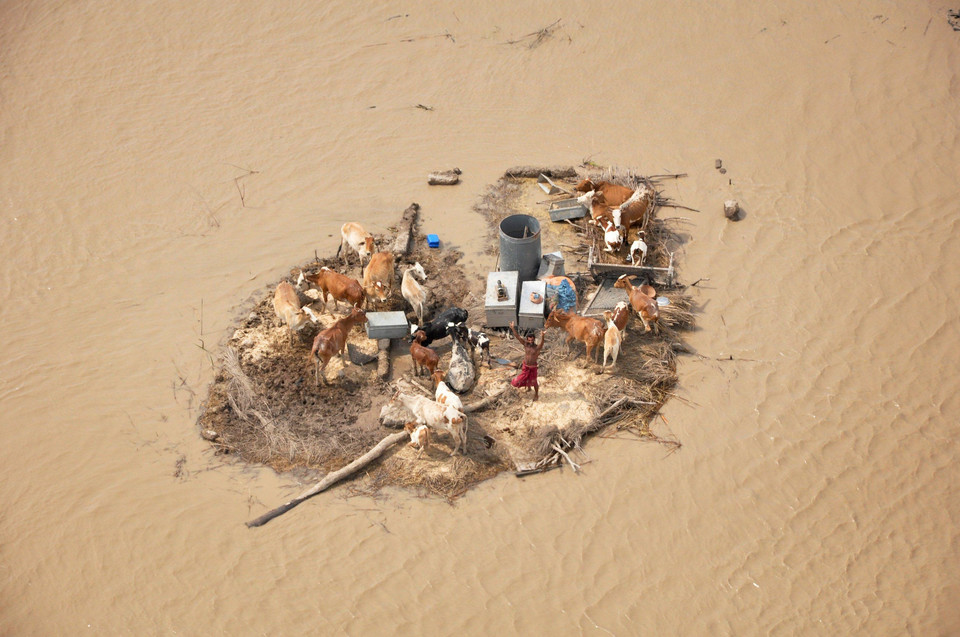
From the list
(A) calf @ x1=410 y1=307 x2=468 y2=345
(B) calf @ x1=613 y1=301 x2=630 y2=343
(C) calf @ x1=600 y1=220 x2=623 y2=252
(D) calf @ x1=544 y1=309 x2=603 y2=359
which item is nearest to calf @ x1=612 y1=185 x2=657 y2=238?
(C) calf @ x1=600 y1=220 x2=623 y2=252

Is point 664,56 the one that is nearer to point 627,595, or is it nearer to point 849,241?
point 849,241

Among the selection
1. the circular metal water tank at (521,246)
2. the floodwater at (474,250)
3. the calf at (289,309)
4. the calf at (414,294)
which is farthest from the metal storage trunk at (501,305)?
the calf at (289,309)

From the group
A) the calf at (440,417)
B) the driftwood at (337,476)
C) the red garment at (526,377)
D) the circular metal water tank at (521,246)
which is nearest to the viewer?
the driftwood at (337,476)

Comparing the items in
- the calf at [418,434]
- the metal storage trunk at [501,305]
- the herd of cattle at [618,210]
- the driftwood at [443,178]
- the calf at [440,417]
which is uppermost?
the driftwood at [443,178]

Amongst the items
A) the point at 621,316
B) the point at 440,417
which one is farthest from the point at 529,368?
the point at 621,316

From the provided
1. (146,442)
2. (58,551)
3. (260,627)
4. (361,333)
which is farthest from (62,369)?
(260,627)

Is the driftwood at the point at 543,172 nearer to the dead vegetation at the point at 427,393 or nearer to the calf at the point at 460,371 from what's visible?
the dead vegetation at the point at 427,393

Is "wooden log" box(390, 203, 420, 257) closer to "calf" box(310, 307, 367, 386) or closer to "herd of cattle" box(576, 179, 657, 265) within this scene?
"calf" box(310, 307, 367, 386)
